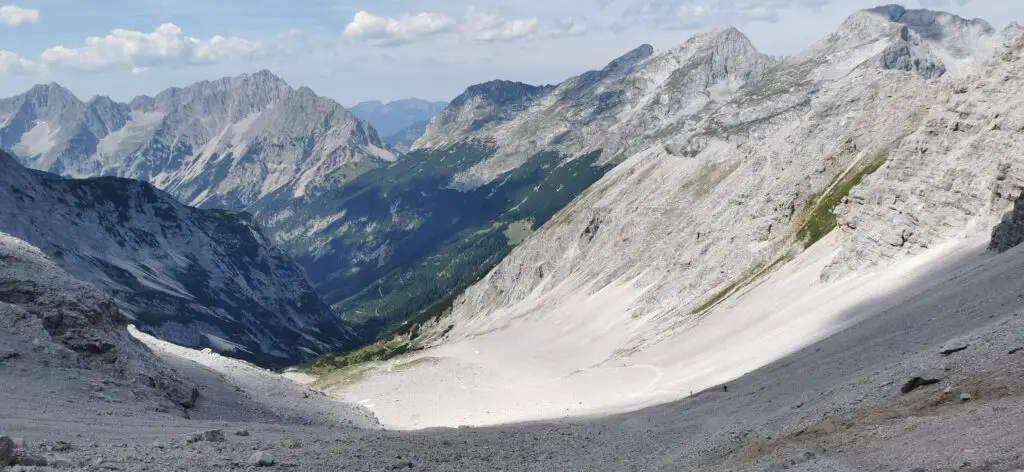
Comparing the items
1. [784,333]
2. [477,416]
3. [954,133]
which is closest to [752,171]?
[954,133]

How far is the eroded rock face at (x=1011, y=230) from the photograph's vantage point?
5194 centimetres

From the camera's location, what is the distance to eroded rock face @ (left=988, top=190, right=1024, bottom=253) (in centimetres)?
5194

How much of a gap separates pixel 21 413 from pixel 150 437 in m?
7.56

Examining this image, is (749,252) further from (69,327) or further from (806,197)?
(69,327)

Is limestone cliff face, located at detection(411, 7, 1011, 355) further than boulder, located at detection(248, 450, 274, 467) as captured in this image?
Yes

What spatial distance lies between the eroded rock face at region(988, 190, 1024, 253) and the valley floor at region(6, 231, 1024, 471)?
2.94 meters

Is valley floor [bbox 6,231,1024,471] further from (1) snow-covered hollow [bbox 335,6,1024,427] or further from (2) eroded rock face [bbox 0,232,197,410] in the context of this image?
(1) snow-covered hollow [bbox 335,6,1024,427]

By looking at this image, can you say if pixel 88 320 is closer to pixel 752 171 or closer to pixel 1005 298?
pixel 1005 298

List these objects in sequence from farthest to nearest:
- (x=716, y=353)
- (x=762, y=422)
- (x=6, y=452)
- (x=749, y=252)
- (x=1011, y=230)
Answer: (x=749, y=252), (x=716, y=353), (x=1011, y=230), (x=762, y=422), (x=6, y=452)

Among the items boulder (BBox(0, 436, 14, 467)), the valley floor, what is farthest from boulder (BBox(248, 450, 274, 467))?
boulder (BBox(0, 436, 14, 467))

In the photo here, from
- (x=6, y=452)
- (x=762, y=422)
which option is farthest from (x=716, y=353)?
(x=6, y=452)

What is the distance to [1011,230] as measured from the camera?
5262cm

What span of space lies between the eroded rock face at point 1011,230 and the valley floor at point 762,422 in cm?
294

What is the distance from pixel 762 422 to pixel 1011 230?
34.4 metres
